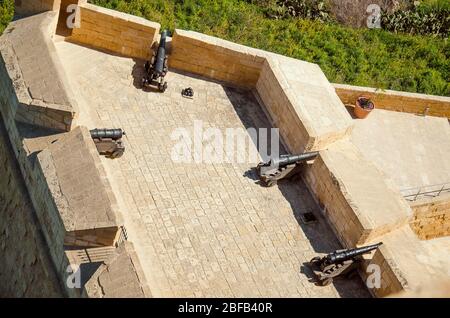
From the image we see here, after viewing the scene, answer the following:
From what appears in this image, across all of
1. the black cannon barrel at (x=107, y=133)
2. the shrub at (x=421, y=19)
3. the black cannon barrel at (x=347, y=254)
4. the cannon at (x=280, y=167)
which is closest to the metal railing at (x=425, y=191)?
the cannon at (x=280, y=167)

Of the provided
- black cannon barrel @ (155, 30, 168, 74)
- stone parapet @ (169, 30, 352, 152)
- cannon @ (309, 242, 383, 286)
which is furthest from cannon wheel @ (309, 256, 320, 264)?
black cannon barrel @ (155, 30, 168, 74)

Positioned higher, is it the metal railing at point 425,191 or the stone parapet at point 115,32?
the stone parapet at point 115,32

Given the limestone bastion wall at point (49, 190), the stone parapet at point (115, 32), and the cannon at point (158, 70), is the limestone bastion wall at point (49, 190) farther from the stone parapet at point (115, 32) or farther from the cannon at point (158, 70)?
the cannon at point (158, 70)

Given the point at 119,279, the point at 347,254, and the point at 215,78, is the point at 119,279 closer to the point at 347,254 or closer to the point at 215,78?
the point at 347,254

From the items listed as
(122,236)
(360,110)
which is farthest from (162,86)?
(360,110)

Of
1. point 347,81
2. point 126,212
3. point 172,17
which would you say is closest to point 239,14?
point 172,17

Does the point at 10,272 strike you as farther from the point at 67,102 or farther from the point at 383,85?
the point at 383,85
